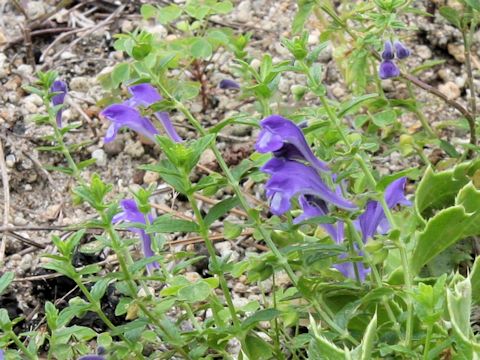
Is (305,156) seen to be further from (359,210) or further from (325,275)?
(325,275)

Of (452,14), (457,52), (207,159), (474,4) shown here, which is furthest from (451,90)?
(474,4)

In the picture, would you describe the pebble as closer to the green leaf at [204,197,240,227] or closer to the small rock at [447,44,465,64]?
the small rock at [447,44,465,64]

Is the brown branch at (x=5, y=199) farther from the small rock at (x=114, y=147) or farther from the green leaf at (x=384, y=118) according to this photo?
the green leaf at (x=384, y=118)

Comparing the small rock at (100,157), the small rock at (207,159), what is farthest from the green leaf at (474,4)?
the small rock at (100,157)

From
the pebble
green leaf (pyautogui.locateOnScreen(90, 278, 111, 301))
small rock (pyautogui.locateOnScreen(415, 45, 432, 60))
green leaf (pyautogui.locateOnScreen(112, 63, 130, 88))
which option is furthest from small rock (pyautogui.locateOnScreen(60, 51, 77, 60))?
green leaf (pyautogui.locateOnScreen(90, 278, 111, 301))

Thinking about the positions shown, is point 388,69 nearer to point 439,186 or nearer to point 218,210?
point 439,186

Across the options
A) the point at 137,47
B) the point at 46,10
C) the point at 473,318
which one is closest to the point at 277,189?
the point at 137,47
